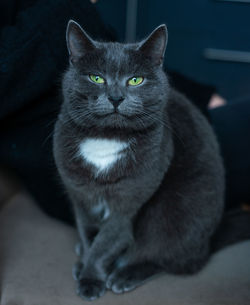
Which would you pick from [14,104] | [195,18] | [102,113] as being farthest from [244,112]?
[14,104]

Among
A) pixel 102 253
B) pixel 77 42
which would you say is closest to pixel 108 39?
pixel 77 42

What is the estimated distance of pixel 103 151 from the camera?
0.92 metres

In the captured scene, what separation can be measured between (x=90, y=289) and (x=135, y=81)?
596 millimetres

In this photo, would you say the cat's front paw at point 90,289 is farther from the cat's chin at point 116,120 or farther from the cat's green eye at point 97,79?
the cat's green eye at point 97,79

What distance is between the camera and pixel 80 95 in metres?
0.89

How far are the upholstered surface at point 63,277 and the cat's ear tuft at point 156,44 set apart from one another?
0.65 metres

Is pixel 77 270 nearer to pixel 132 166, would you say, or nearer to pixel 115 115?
pixel 132 166

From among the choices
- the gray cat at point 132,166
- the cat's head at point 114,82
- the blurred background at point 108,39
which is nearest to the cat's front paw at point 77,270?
the gray cat at point 132,166

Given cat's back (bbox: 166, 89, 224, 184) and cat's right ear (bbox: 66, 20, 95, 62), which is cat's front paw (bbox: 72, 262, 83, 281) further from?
cat's right ear (bbox: 66, 20, 95, 62)

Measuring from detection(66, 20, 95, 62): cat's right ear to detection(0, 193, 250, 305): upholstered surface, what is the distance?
2.02 feet

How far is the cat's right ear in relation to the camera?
851mm

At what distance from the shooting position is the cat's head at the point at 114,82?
0.84 m

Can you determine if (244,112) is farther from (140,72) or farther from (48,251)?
(48,251)

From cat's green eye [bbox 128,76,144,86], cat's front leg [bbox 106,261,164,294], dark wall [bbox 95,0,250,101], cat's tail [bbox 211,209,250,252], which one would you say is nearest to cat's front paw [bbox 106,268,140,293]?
cat's front leg [bbox 106,261,164,294]
